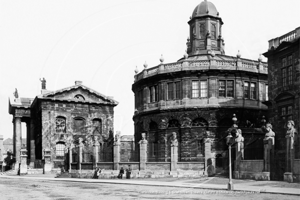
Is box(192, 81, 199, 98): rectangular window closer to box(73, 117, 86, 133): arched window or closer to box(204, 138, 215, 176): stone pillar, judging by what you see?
box(204, 138, 215, 176): stone pillar

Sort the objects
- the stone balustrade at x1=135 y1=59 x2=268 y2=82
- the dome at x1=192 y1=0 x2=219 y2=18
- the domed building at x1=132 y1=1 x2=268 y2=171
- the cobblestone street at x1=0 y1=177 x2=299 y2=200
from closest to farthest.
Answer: the cobblestone street at x1=0 y1=177 x2=299 y2=200, the domed building at x1=132 y1=1 x2=268 y2=171, the stone balustrade at x1=135 y1=59 x2=268 y2=82, the dome at x1=192 y1=0 x2=219 y2=18

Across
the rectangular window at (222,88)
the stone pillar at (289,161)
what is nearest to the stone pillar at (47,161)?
the rectangular window at (222,88)

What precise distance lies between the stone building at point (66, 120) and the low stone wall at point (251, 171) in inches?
1183

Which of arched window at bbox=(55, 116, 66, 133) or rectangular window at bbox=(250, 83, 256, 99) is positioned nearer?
rectangular window at bbox=(250, 83, 256, 99)

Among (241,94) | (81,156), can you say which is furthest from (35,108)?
(241,94)

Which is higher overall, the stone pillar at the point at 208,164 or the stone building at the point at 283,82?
the stone building at the point at 283,82

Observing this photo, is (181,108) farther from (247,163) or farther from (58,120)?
(58,120)

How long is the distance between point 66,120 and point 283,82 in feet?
114

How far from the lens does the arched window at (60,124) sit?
62812 mm

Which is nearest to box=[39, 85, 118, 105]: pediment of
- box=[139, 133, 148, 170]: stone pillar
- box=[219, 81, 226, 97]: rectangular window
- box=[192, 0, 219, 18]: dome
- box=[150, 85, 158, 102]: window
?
box=[150, 85, 158, 102]: window

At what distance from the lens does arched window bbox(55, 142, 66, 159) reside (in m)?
61.6

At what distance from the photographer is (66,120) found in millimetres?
63500

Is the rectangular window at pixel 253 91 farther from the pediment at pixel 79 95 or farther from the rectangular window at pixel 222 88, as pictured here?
the pediment at pixel 79 95

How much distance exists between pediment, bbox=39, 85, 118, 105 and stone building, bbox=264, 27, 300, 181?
105ft
